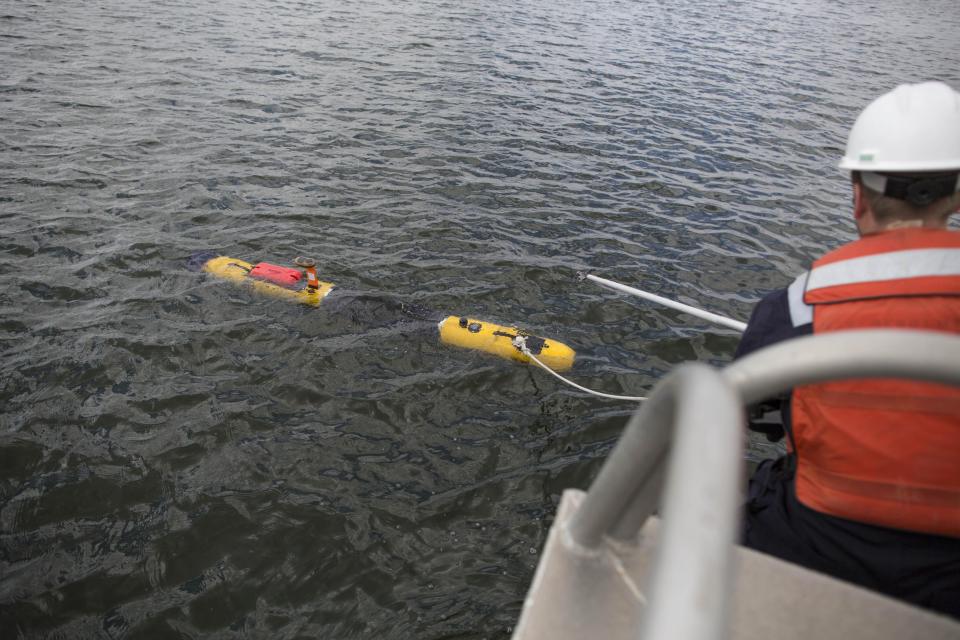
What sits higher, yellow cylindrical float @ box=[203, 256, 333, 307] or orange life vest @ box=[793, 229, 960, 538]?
orange life vest @ box=[793, 229, 960, 538]

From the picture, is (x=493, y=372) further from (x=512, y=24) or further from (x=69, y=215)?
(x=512, y=24)

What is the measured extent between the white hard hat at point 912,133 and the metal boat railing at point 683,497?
1848mm

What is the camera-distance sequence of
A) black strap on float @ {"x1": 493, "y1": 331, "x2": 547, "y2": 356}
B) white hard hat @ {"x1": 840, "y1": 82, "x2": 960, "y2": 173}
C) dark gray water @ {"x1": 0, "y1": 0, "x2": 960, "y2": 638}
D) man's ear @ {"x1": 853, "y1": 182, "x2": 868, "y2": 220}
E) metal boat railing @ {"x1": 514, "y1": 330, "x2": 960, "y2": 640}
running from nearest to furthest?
metal boat railing @ {"x1": 514, "y1": 330, "x2": 960, "y2": 640} → white hard hat @ {"x1": 840, "y1": 82, "x2": 960, "y2": 173} → man's ear @ {"x1": 853, "y1": 182, "x2": 868, "y2": 220} → dark gray water @ {"x1": 0, "y1": 0, "x2": 960, "y2": 638} → black strap on float @ {"x1": 493, "y1": 331, "x2": 547, "y2": 356}

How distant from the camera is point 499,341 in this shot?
669 centimetres

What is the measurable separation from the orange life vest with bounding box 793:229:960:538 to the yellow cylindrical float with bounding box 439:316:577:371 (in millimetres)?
4139

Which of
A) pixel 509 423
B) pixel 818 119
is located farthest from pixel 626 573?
pixel 818 119

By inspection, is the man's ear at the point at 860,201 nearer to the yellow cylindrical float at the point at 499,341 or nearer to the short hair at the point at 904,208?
the short hair at the point at 904,208

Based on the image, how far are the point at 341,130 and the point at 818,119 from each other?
11.6m

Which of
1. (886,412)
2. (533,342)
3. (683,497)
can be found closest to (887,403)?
(886,412)

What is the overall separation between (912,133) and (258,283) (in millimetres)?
6865

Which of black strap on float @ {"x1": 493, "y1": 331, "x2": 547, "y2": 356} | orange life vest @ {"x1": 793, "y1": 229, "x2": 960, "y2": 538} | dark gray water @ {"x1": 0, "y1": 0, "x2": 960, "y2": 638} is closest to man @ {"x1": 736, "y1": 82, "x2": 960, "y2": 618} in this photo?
orange life vest @ {"x1": 793, "y1": 229, "x2": 960, "y2": 538}

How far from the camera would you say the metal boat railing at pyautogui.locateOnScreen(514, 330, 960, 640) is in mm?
711

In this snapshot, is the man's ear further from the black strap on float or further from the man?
the black strap on float

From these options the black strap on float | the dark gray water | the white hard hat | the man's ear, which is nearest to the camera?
the white hard hat
